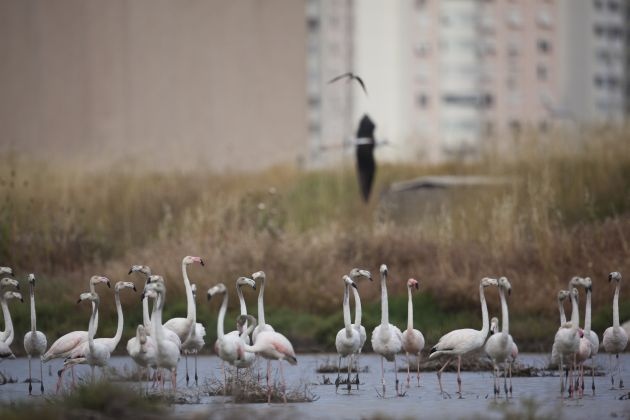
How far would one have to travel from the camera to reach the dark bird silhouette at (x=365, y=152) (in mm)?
21812

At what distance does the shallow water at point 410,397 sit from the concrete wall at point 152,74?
1848 cm

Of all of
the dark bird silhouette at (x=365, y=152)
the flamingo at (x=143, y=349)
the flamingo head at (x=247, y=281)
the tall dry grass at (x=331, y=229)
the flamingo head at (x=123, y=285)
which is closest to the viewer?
the flamingo at (x=143, y=349)

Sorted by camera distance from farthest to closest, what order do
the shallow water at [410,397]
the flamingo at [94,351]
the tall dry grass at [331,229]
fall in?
the tall dry grass at [331,229] < the flamingo at [94,351] < the shallow water at [410,397]

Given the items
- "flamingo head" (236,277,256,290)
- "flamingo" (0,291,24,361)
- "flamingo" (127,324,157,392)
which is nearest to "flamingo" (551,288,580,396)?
"flamingo head" (236,277,256,290)

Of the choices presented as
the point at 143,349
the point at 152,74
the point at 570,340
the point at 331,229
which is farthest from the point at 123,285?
the point at 152,74

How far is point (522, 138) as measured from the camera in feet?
89.3

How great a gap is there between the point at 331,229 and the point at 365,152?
166 centimetres

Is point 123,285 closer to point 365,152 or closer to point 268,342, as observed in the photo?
point 268,342

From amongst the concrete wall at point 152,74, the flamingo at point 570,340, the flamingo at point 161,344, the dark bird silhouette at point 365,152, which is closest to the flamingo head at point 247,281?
the flamingo at point 161,344

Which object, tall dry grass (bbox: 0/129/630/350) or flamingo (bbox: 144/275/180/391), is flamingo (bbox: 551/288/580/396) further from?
tall dry grass (bbox: 0/129/630/350)

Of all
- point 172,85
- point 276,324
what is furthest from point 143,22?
point 276,324

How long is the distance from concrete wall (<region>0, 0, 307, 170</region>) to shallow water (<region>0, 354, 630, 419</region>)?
18476 mm

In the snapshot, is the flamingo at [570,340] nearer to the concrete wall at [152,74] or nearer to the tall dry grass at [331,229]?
the tall dry grass at [331,229]

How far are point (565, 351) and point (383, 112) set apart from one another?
75715 mm
